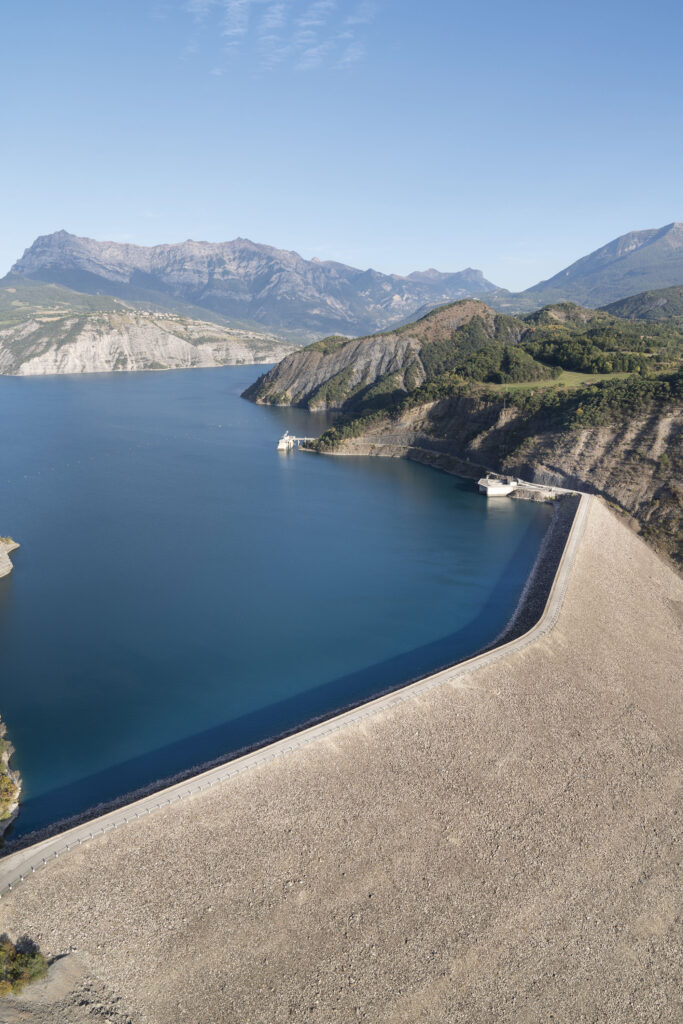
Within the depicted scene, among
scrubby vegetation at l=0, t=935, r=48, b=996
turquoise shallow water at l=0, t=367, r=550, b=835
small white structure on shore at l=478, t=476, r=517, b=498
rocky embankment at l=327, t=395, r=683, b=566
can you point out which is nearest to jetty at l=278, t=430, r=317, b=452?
rocky embankment at l=327, t=395, r=683, b=566

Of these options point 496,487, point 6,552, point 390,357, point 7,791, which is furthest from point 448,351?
point 7,791

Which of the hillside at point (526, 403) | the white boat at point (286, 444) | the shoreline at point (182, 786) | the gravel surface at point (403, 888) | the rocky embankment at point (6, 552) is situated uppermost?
the hillside at point (526, 403)

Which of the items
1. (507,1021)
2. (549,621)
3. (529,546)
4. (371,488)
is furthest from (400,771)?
(371,488)

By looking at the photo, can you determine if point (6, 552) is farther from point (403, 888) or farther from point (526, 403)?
point (526, 403)

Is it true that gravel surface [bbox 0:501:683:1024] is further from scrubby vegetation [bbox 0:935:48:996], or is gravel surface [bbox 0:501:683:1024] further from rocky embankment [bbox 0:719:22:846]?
rocky embankment [bbox 0:719:22:846]

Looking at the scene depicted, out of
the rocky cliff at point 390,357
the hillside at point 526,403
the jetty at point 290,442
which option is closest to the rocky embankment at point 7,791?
the hillside at point 526,403

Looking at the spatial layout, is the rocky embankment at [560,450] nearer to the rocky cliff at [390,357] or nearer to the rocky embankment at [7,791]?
the rocky cliff at [390,357]
